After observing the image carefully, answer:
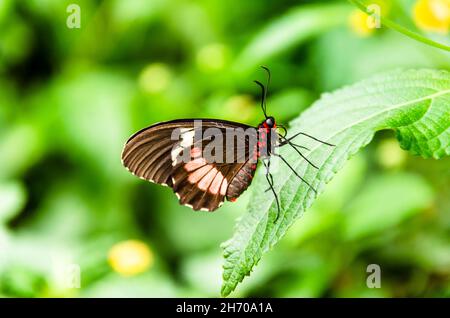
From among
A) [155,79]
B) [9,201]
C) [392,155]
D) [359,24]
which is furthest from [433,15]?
[9,201]

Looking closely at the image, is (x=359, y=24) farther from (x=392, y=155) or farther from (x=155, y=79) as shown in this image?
(x=155, y=79)

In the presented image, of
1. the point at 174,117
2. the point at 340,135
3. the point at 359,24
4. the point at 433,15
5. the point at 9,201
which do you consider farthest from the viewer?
the point at 174,117

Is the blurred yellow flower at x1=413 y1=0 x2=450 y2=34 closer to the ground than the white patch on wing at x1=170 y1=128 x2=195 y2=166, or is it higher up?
higher up

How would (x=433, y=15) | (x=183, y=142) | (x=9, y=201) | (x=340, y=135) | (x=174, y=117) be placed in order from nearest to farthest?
(x=340, y=135) → (x=183, y=142) → (x=433, y=15) → (x=9, y=201) → (x=174, y=117)

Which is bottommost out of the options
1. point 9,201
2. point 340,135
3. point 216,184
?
point 340,135

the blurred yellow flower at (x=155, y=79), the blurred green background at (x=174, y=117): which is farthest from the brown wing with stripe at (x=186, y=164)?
the blurred yellow flower at (x=155, y=79)

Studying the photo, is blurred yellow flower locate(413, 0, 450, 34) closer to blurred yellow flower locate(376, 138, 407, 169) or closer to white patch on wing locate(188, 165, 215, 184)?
blurred yellow flower locate(376, 138, 407, 169)

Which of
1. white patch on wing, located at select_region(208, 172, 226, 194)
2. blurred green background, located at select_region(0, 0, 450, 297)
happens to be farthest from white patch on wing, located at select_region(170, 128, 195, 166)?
blurred green background, located at select_region(0, 0, 450, 297)

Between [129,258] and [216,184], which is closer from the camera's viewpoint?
[216,184]
